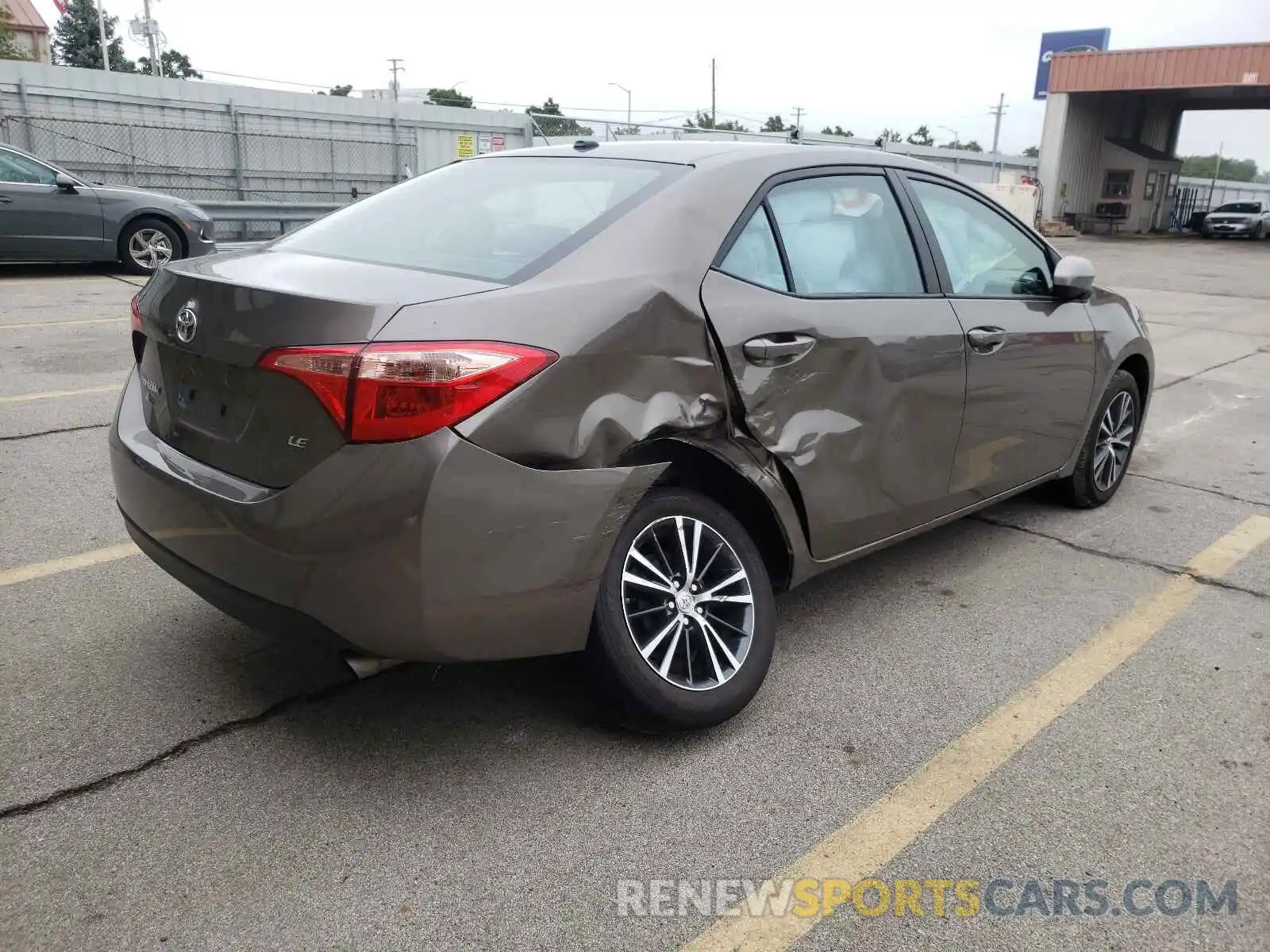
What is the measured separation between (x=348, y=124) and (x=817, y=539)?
2096 cm

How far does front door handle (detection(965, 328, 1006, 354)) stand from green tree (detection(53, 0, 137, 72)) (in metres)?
88.0

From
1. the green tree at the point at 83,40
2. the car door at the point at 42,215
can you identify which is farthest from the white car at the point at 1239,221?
the green tree at the point at 83,40

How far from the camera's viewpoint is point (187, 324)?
8.94 ft

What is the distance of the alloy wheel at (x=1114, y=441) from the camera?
493cm

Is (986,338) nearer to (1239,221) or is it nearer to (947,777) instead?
(947,777)

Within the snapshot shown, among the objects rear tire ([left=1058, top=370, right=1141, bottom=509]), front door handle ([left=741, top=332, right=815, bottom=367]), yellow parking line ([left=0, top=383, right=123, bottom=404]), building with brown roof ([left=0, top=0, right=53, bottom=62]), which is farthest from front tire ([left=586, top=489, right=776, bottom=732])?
building with brown roof ([left=0, top=0, right=53, bottom=62])

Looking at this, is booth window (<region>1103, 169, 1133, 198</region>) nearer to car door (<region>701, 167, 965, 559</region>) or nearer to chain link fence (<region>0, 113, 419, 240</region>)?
chain link fence (<region>0, 113, 419, 240</region>)

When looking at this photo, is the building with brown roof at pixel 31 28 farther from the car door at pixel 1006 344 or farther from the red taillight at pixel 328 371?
the red taillight at pixel 328 371

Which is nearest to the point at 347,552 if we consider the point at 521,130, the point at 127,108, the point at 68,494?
the point at 68,494

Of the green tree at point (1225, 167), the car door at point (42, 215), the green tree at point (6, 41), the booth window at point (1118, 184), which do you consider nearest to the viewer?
the car door at point (42, 215)

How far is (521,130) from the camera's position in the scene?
24312 mm

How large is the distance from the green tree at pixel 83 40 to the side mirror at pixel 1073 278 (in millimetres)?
87691

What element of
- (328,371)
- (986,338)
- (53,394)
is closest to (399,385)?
(328,371)

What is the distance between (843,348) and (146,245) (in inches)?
456
